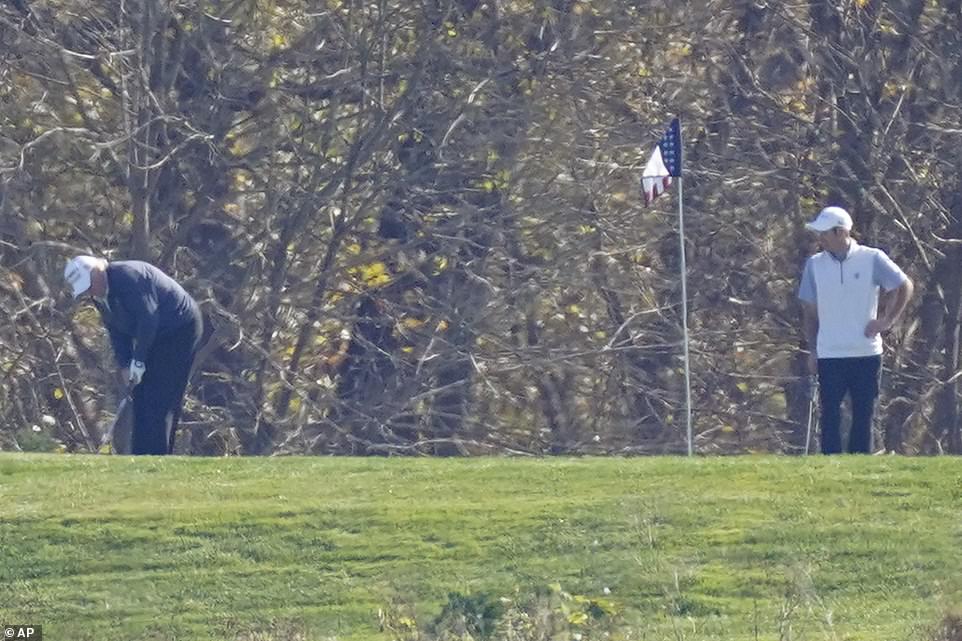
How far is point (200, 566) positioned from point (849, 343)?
189 inches

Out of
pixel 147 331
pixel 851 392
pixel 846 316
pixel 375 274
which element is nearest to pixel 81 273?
pixel 147 331

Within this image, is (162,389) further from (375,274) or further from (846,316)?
(375,274)

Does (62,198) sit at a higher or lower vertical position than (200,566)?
higher

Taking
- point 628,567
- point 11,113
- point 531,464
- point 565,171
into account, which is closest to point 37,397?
point 11,113

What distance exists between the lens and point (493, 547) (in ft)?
34.3

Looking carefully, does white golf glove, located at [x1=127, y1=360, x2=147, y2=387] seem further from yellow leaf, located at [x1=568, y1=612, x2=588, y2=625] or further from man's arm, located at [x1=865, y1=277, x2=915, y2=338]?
yellow leaf, located at [x1=568, y1=612, x2=588, y2=625]

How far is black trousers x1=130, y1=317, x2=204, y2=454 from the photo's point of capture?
1361 cm

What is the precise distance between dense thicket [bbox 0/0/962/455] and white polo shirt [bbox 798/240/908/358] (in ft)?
24.1

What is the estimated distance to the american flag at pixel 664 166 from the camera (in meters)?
15.8

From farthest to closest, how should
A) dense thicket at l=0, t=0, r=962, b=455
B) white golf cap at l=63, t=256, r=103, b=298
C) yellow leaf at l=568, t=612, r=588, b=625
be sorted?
1. dense thicket at l=0, t=0, r=962, b=455
2. white golf cap at l=63, t=256, r=103, b=298
3. yellow leaf at l=568, t=612, r=588, b=625

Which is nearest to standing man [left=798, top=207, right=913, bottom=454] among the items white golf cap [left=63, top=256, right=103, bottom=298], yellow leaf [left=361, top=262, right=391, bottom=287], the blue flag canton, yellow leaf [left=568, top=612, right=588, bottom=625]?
the blue flag canton

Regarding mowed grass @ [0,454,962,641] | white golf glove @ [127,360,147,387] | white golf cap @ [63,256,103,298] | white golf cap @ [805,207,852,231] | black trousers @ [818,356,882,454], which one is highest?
white golf cap @ [805,207,852,231]

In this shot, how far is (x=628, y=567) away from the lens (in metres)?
10.0

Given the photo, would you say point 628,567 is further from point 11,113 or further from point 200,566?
point 11,113
